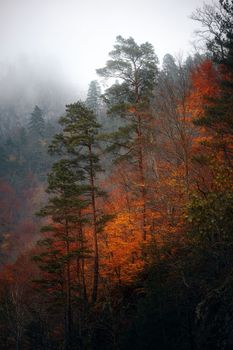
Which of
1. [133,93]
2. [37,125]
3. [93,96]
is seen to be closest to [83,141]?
[133,93]

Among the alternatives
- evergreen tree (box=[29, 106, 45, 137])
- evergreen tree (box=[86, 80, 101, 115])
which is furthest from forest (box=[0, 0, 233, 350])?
evergreen tree (box=[29, 106, 45, 137])

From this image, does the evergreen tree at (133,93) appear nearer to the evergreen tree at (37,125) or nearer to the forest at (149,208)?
the forest at (149,208)

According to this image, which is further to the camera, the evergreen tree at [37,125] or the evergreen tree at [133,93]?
the evergreen tree at [37,125]

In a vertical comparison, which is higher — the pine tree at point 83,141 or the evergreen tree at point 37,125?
the evergreen tree at point 37,125

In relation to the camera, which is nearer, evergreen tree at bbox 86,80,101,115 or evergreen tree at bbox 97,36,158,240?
evergreen tree at bbox 97,36,158,240

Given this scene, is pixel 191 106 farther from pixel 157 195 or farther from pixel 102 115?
pixel 102 115

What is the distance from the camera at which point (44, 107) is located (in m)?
128

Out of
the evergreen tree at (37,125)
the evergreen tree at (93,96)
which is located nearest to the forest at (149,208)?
the evergreen tree at (93,96)

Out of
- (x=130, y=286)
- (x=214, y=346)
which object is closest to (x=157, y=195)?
(x=130, y=286)

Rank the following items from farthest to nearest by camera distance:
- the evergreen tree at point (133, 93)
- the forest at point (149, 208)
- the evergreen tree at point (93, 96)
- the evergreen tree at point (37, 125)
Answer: the evergreen tree at point (37, 125) → the evergreen tree at point (93, 96) → the evergreen tree at point (133, 93) → the forest at point (149, 208)

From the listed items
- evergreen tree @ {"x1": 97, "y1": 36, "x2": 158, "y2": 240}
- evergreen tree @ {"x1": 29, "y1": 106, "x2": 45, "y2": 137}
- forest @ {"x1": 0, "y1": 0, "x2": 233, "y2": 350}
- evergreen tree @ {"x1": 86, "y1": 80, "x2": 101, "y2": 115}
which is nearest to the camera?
forest @ {"x1": 0, "y1": 0, "x2": 233, "y2": 350}

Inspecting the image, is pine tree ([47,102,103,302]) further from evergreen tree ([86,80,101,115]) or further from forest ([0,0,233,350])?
evergreen tree ([86,80,101,115])

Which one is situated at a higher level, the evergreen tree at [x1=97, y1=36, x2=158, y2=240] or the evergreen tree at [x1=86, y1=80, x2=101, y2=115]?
the evergreen tree at [x1=86, y1=80, x2=101, y2=115]

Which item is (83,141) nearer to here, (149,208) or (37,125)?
(149,208)
